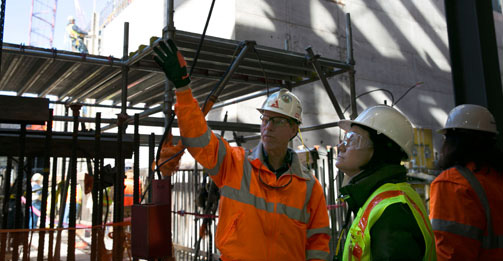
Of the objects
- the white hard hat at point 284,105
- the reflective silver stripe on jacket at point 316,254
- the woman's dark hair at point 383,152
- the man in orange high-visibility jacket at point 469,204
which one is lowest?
the reflective silver stripe on jacket at point 316,254

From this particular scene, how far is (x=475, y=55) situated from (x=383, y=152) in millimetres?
3703

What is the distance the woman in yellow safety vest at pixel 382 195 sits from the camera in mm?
1609

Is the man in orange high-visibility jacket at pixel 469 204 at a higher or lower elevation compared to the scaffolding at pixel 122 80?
lower

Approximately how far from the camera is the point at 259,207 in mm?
3092

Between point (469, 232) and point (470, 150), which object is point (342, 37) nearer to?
point (470, 150)

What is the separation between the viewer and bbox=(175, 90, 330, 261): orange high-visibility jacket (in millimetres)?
2963

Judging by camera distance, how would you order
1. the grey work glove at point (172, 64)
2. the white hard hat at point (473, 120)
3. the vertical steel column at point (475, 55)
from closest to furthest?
the grey work glove at point (172, 64)
the white hard hat at point (473, 120)
the vertical steel column at point (475, 55)

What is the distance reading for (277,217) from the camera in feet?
10.1

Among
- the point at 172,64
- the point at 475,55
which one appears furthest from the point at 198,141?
the point at 475,55

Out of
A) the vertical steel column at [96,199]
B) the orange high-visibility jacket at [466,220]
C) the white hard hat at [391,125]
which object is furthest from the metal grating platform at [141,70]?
the orange high-visibility jacket at [466,220]

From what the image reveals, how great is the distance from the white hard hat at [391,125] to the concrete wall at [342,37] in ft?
24.3

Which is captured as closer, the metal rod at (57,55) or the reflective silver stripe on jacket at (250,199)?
the reflective silver stripe on jacket at (250,199)

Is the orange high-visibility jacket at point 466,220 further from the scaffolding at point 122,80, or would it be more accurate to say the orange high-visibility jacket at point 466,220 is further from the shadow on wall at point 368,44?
the shadow on wall at point 368,44

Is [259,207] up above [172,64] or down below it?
below
